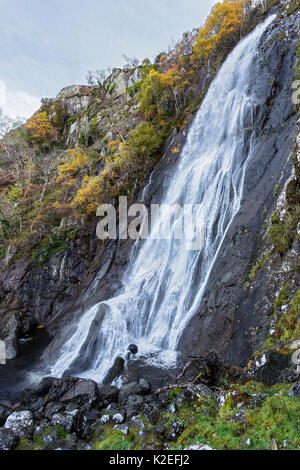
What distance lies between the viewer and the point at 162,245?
13.5 m

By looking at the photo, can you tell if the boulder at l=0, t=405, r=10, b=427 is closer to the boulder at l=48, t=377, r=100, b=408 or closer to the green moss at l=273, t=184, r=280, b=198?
the boulder at l=48, t=377, r=100, b=408

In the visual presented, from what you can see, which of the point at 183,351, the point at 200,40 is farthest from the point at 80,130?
the point at 183,351

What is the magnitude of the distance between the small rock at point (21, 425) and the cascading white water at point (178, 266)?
4215 millimetres

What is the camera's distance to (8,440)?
476 centimetres

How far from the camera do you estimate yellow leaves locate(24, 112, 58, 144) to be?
38.2 meters

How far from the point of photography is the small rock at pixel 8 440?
15.3ft

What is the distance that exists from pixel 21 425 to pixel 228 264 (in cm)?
698

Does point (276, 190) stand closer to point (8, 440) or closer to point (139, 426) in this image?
point (139, 426)

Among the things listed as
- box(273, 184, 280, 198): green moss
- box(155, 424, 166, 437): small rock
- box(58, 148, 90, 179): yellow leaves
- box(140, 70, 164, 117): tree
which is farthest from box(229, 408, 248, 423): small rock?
box(140, 70, 164, 117): tree

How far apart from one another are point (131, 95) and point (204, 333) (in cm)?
3269

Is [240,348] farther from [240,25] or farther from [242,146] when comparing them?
[240,25]

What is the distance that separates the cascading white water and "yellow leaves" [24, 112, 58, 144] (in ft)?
103

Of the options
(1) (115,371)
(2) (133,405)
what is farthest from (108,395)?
(1) (115,371)

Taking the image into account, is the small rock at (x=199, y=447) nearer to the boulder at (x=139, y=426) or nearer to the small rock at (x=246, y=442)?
the small rock at (x=246, y=442)
